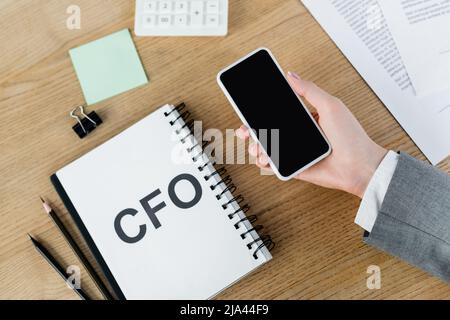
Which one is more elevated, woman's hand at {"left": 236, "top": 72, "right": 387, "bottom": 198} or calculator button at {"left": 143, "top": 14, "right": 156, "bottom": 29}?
calculator button at {"left": 143, "top": 14, "right": 156, "bottom": 29}

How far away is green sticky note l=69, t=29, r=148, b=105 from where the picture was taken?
0.71 metres

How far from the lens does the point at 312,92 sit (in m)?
0.65

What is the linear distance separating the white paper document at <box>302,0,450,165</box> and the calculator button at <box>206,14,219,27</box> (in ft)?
0.48

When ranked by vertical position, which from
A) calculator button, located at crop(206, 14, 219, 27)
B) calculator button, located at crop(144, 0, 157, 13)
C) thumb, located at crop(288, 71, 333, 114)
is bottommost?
thumb, located at crop(288, 71, 333, 114)

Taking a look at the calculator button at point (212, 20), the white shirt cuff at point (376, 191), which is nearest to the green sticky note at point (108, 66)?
the calculator button at point (212, 20)

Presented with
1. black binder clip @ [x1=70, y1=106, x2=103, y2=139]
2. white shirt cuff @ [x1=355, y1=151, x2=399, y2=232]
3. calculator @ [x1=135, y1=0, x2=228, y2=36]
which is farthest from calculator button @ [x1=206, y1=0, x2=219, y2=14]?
white shirt cuff @ [x1=355, y1=151, x2=399, y2=232]

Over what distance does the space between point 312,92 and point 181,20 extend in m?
0.24

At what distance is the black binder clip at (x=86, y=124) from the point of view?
0.70 meters

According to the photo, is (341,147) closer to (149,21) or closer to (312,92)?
(312,92)

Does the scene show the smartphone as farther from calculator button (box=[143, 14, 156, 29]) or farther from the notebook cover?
the notebook cover

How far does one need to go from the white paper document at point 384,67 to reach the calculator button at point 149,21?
0.25 meters

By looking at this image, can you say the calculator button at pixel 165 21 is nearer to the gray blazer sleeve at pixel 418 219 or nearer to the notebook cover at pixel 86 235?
the notebook cover at pixel 86 235

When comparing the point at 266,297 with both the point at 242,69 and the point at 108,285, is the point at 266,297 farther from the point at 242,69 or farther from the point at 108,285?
the point at 242,69
